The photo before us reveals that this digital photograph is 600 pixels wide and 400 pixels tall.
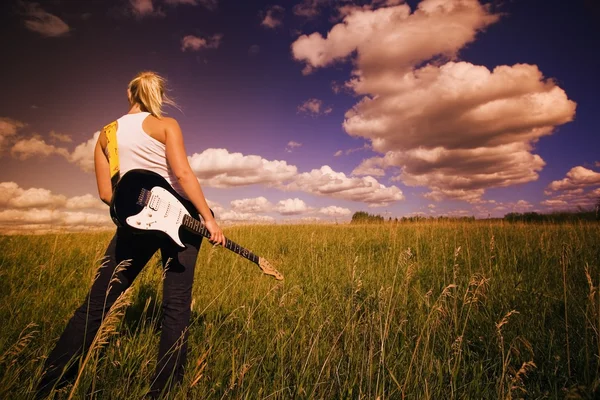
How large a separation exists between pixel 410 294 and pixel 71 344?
3797 mm

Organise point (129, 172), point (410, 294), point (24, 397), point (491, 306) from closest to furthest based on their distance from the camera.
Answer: point (24, 397), point (129, 172), point (491, 306), point (410, 294)

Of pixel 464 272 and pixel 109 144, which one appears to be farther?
pixel 464 272

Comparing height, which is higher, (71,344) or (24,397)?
(71,344)

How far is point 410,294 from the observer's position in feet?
13.3

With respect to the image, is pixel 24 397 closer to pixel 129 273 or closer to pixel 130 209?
pixel 129 273

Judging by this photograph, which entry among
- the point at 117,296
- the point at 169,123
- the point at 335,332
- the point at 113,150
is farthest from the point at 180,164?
the point at 335,332

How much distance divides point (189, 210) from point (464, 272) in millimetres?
4984

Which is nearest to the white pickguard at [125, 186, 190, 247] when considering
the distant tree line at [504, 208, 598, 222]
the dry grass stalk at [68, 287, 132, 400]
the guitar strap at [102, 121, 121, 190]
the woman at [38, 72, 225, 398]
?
the woman at [38, 72, 225, 398]

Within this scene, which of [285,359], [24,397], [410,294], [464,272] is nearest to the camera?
[24,397]

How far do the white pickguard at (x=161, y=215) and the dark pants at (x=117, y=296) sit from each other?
0.10 meters

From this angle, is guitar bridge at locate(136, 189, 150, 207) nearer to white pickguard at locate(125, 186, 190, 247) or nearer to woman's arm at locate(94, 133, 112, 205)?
white pickguard at locate(125, 186, 190, 247)

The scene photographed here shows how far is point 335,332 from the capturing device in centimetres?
300

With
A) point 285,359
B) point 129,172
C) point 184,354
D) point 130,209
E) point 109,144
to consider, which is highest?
point 109,144

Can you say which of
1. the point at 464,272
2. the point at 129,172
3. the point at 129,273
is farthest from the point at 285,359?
the point at 464,272
